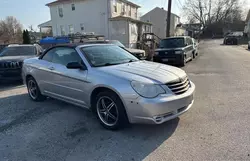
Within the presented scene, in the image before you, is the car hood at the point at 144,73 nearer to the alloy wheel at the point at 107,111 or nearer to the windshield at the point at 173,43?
the alloy wheel at the point at 107,111

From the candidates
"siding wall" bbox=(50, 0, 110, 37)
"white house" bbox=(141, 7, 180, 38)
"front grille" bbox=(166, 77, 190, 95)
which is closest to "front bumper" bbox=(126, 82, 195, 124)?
"front grille" bbox=(166, 77, 190, 95)

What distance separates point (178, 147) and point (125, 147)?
0.84 m

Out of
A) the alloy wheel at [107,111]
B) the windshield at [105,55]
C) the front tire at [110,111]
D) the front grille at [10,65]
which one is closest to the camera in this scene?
the front tire at [110,111]

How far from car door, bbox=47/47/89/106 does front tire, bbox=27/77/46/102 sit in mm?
783

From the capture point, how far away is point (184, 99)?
3549 mm

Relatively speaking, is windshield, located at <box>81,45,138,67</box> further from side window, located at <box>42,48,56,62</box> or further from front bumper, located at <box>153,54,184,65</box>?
front bumper, located at <box>153,54,184,65</box>

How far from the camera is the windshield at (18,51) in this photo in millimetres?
8734

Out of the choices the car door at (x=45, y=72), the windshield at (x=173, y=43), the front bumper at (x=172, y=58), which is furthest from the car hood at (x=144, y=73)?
the windshield at (x=173, y=43)

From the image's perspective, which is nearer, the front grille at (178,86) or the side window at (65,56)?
the front grille at (178,86)

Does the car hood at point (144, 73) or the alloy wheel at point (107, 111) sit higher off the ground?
the car hood at point (144, 73)

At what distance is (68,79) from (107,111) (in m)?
1.18

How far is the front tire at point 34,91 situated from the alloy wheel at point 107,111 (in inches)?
95.9

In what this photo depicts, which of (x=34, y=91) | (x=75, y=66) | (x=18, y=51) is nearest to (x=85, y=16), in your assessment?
(x=18, y=51)

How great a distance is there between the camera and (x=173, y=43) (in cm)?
1238
